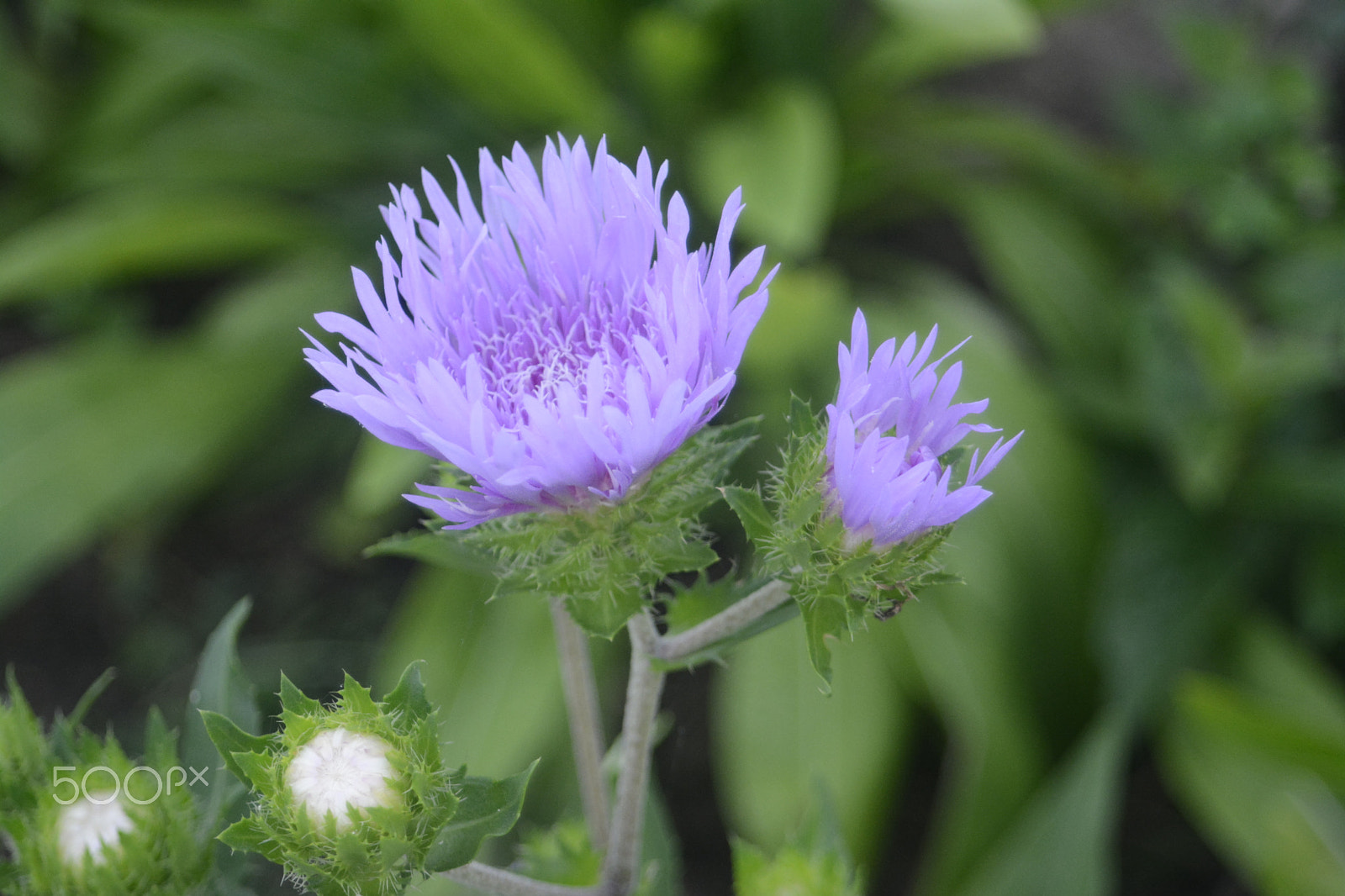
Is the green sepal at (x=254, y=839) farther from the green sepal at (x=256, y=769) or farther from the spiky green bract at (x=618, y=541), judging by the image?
the spiky green bract at (x=618, y=541)

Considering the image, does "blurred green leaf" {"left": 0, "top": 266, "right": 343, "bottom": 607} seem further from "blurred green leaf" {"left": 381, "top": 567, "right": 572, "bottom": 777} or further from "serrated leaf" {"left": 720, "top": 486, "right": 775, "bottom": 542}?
"serrated leaf" {"left": 720, "top": 486, "right": 775, "bottom": 542}

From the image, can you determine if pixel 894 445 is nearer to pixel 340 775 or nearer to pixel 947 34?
pixel 340 775

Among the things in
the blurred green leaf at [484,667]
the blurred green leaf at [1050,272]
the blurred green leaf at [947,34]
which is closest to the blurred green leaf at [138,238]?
the blurred green leaf at [484,667]

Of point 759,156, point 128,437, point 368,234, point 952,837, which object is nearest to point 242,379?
point 128,437

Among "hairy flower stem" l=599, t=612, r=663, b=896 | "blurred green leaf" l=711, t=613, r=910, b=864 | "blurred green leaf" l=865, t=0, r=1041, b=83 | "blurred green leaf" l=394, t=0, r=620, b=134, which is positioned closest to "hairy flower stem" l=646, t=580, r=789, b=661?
"hairy flower stem" l=599, t=612, r=663, b=896

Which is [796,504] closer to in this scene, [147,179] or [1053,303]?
[1053,303]

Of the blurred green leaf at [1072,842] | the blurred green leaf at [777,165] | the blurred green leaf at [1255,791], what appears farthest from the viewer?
the blurred green leaf at [777,165]

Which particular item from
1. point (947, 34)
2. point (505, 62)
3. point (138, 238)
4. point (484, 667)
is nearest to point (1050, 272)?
point (947, 34)
